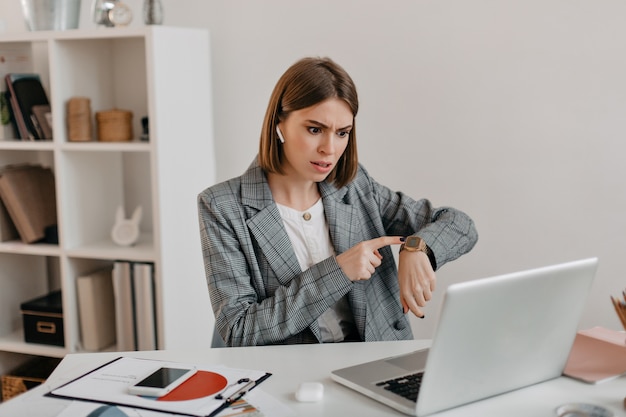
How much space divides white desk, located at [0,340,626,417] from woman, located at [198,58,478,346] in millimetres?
113

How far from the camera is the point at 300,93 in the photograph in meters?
1.86

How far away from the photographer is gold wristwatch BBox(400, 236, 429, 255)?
1801 mm

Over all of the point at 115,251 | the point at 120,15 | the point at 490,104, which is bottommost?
the point at 115,251

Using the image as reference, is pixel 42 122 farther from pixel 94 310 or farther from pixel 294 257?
pixel 294 257

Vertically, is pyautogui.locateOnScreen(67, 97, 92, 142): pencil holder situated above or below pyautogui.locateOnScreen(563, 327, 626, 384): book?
above

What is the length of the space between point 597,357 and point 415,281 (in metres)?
0.40

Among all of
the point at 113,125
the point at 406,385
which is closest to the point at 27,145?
the point at 113,125

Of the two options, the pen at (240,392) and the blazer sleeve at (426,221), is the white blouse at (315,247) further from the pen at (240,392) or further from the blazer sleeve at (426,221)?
the pen at (240,392)

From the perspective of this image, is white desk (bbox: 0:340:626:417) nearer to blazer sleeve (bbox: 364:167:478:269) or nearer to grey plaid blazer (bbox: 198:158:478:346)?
grey plaid blazer (bbox: 198:158:478:346)

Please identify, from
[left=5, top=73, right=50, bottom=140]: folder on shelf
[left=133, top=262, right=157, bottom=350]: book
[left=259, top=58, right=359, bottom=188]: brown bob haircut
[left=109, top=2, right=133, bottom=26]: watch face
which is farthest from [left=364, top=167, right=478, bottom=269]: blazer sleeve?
[left=5, top=73, right=50, bottom=140]: folder on shelf

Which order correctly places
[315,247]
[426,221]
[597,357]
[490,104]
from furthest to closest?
[490,104] < [426,221] < [315,247] < [597,357]

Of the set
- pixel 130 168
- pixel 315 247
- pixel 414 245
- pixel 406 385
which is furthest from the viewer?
pixel 130 168

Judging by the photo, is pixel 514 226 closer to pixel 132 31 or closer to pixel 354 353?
pixel 354 353

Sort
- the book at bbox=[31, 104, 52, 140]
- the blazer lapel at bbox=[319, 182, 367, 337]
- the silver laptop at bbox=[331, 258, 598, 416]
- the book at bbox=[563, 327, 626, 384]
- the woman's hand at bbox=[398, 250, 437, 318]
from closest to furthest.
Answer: the silver laptop at bbox=[331, 258, 598, 416], the book at bbox=[563, 327, 626, 384], the woman's hand at bbox=[398, 250, 437, 318], the blazer lapel at bbox=[319, 182, 367, 337], the book at bbox=[31, 104, 52, 140]
